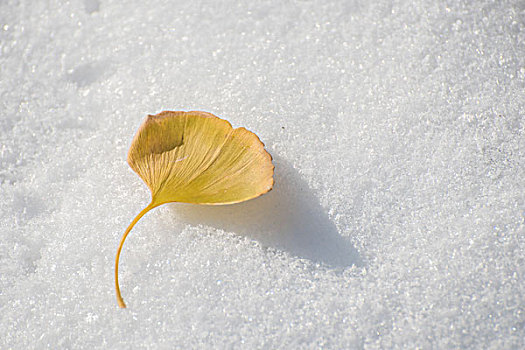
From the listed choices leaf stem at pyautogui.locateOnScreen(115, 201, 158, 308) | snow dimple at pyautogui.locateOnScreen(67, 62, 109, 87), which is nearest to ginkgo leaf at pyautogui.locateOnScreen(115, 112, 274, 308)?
leaf stem at pyautogui.locateOnScreen(115, 201, 158, 308)

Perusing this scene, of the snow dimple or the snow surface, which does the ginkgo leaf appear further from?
the snow dimple

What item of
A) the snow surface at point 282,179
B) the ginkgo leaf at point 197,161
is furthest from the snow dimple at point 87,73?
the ginkgo leaf at point 197,161

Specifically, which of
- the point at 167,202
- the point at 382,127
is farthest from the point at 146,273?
the point at 382,127

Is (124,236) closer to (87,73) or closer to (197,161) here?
(197,161)

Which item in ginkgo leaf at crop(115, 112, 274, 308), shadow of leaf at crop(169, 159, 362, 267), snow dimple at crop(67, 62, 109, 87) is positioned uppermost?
snow dimple at crop(67, 62, 109, 87)

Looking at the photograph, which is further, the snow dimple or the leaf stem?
the snow dimple

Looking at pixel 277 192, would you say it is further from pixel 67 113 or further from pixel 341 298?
pixel 67 113
